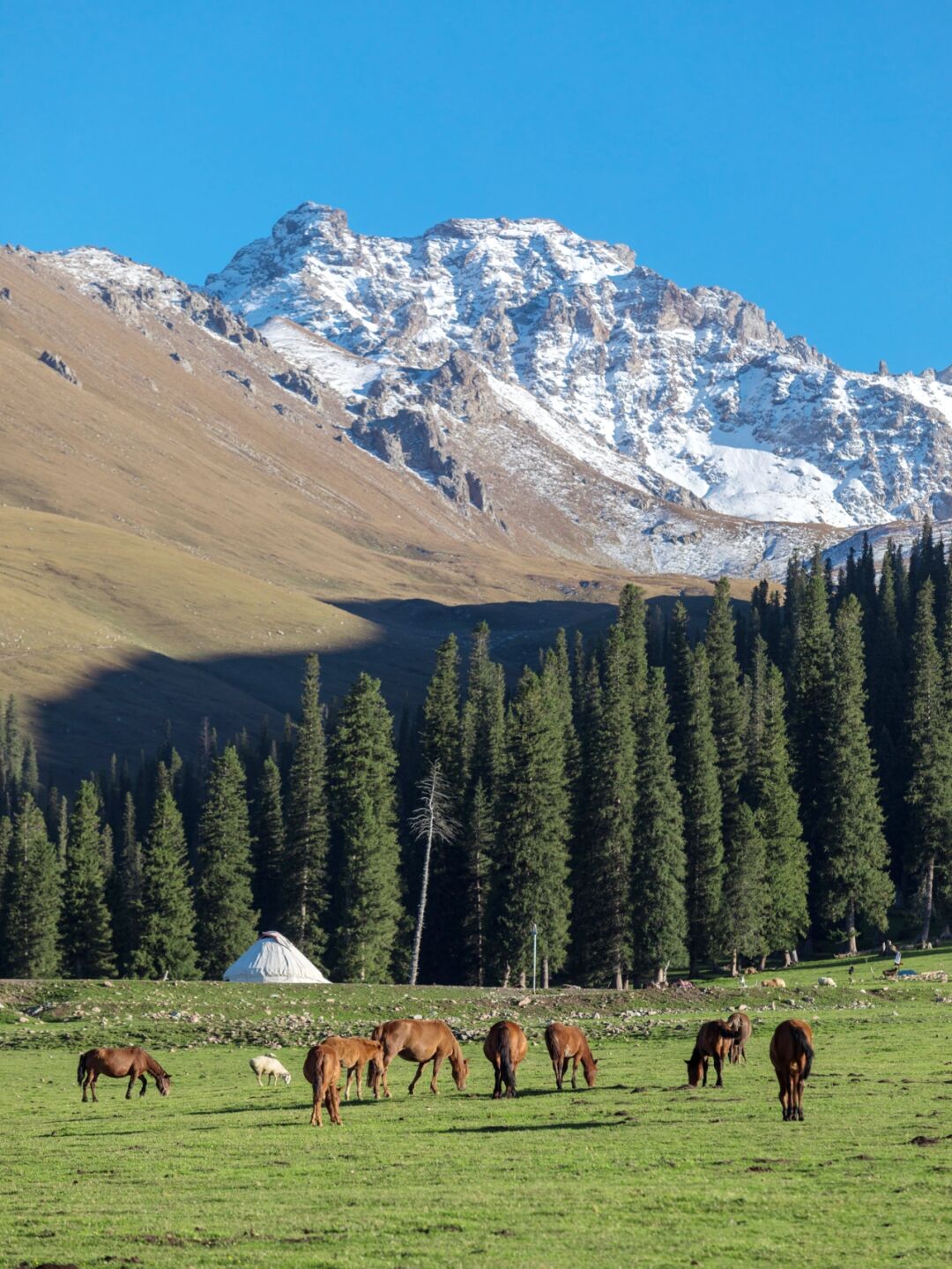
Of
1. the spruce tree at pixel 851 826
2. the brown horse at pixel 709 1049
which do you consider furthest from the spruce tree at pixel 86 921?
the brown horse at pixel 709 1049

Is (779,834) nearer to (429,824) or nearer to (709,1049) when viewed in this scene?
(429,824)

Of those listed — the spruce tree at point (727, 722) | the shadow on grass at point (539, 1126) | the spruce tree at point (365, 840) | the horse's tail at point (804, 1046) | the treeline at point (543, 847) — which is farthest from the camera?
the spruce tree at point (727, 722)

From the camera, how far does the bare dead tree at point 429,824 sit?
3509 inches

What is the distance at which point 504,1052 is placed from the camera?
32312 mm

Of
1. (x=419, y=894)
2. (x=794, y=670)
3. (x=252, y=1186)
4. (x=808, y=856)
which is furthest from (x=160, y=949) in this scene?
(x=252, y=1186)

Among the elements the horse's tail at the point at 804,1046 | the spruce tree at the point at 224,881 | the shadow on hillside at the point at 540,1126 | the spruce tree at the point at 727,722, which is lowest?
the shadow on hillside at the point at 540,1126

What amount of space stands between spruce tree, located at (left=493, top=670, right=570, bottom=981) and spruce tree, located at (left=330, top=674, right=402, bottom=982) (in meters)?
7.36

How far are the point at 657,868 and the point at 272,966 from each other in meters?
24.0

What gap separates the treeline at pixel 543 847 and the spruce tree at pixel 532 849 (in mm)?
152

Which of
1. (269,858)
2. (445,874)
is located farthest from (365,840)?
(269,858)

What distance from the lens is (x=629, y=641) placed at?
116000mm

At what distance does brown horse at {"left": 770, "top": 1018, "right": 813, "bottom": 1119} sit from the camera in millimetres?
27469

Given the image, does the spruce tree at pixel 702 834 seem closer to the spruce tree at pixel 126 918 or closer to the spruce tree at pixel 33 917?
the spruce tree at pixel 126 918

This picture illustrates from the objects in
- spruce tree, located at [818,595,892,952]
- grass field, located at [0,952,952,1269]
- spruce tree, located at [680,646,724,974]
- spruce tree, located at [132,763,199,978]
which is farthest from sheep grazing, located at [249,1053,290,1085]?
spruce tree, located at [818,595,892,952]
